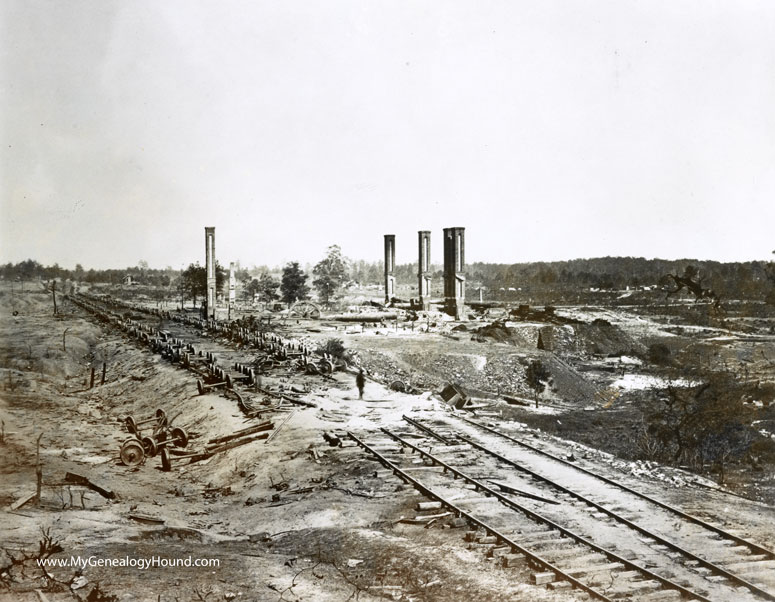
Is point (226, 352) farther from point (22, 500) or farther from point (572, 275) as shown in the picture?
point (572, 275)

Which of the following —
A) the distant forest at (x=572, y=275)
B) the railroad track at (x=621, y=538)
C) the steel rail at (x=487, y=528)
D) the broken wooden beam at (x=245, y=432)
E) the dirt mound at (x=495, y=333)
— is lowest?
the railroad track at (x=621, y=538)

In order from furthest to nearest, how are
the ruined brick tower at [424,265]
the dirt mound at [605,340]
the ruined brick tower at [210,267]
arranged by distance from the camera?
the ruined brick tower at [424,265] → the dirt mound at [605,340] → the ruined brick tower at [210,267]

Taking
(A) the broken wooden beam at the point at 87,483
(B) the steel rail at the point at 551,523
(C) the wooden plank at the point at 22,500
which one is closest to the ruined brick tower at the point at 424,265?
(B) the steel rail at the point at 551,523

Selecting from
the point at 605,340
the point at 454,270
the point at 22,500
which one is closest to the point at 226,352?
the point at 22,500

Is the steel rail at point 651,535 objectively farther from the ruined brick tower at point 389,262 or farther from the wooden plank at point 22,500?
the ruined brick tower at point 389,262

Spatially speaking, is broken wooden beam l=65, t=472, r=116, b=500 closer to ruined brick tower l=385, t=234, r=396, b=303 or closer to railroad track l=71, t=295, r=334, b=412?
railroad track l=71, t=295, r=334, b=412

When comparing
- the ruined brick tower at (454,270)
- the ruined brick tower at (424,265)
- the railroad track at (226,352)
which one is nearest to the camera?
the railroad track at (226,352)
